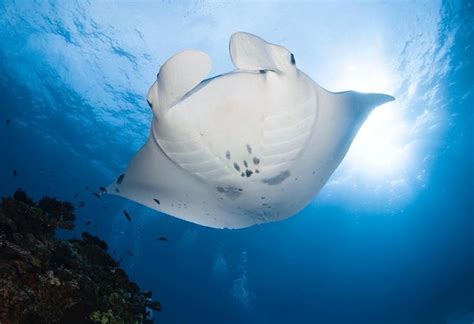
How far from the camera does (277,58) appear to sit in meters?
2.46

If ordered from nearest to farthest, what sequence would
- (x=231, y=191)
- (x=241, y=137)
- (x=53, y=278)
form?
1. (x=241, y=137)
2. (x=53, y=278)
3. (x=231, y=191)

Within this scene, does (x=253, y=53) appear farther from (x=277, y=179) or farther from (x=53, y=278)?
(x=53, y=278)

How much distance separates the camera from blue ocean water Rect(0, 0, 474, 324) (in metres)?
10.2

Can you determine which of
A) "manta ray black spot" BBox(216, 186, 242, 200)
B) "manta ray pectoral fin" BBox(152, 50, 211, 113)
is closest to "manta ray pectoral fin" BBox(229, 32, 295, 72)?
"manta ray pectoral fin" BBox(152, 50, 211, 113)

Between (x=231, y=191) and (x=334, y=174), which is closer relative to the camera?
(x=231, y=191)

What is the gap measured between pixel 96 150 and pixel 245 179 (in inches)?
727

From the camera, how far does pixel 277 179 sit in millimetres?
3309

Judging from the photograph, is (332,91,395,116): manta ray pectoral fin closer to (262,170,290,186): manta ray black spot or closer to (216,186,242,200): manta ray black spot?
(262,170,290,186): manta ray black spot


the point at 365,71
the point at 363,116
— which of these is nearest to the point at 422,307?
the point at 365,71

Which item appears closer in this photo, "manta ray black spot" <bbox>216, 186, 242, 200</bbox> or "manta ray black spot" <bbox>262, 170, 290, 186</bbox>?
"manta ray black spot" <bbox>262, 170, 290, 186</bbox>

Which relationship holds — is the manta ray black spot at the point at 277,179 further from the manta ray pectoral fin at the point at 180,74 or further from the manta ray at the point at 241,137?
the manta ray pectoral fin at the point at 180,74

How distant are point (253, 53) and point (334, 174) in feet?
48.5

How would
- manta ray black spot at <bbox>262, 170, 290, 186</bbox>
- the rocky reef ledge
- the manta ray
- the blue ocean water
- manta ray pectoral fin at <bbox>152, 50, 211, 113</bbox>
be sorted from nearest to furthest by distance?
manta ray pectoral fin at <bbox>152, 50, 211, 113</bbox> < the manta ray < the rocky reef ledge < manta ray black spot at <bbox>262, 170, 290, 186</bbox> < the blue ocean water

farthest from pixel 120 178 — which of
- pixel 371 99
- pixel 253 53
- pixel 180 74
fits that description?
pixel 371 99
